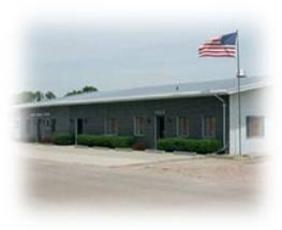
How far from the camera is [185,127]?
2683cm

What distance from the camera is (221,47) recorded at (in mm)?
23031

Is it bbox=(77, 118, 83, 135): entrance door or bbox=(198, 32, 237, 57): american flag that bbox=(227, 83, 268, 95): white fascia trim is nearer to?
bbox=(198, 32, 237, 57): american flag

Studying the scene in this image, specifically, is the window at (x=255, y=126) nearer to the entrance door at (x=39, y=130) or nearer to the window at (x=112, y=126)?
the window at (x=112, y=126)

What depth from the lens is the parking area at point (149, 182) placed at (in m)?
10.6

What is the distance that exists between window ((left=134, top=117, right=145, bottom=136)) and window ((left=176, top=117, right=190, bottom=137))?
8.51ft

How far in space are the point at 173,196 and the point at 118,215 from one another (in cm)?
278

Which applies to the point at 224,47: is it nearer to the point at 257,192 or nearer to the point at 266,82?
the point at 266,82

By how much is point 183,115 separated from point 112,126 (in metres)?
5.77

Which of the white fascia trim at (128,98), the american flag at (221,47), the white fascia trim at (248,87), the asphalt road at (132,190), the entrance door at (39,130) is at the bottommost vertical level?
the asphalt road at (132,190)

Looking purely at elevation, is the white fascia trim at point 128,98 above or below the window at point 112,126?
above

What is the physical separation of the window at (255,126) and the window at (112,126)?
8.23m

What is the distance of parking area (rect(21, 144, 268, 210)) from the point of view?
10609mm

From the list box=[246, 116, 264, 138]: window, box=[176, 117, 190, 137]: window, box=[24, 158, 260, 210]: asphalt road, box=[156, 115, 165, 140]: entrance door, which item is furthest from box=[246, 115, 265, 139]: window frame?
box=[24, 158, 260, 210]: asphalt road

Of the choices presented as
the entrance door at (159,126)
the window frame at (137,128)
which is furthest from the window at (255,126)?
the window frame at (137,128)
